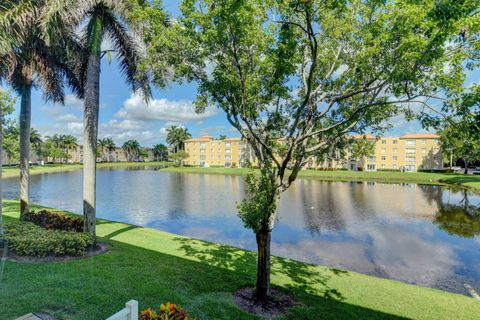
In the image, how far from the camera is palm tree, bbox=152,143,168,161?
134 meters

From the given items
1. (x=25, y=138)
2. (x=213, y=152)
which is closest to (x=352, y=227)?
(x=25, y=138)

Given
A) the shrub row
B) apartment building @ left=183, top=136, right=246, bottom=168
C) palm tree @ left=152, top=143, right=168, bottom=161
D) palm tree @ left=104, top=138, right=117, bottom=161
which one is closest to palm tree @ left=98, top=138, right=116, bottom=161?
palm tree @ left=104, top=138, right=117, bottom=161

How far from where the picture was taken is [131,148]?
13038 centimetres

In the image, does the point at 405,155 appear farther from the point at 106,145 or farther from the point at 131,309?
the point at 106,145

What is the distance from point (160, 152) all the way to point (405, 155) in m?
103

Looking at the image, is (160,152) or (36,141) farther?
(160,152)

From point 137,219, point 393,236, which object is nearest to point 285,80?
point 393,236

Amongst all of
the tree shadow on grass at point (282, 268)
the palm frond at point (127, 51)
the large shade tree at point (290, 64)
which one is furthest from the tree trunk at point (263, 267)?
the palm frond at point (127, 51)

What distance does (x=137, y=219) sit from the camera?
1986 cm

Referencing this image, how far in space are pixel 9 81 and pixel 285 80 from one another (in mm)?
12981

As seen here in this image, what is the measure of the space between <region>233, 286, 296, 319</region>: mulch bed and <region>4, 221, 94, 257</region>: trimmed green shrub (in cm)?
534

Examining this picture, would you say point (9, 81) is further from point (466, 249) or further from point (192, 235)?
point (466, 249)

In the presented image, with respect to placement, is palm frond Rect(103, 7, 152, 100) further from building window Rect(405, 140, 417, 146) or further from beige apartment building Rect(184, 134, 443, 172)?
building window Rect(405, 140, 417, 146)

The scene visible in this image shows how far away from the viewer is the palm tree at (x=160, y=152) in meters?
134
